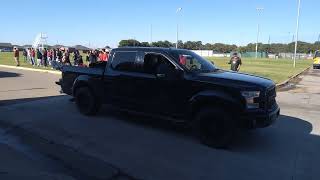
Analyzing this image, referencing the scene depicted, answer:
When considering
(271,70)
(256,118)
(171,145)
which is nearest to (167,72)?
(171,145)

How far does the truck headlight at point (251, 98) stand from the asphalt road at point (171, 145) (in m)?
0.85

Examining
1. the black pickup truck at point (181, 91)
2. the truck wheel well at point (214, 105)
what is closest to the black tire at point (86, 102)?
the black pickup truck at point (181, 91)

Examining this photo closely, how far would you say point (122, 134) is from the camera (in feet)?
27.3

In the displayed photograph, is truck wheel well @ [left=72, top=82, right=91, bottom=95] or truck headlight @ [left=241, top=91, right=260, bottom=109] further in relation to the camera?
truck wheel well @ [left=72, top=82, right=91, bottom=95]

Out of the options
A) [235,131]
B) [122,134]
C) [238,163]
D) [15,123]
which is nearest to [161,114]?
[122,134]

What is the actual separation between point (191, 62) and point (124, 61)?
1.61 metres

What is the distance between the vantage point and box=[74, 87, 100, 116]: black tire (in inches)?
391

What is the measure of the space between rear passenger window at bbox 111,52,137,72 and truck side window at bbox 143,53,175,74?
1.14 ft

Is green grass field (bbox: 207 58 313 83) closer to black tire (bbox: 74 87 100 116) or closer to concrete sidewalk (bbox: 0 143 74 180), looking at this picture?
black tire (bbox: 74 87 100 116)

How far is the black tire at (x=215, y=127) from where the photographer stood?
7.32 m

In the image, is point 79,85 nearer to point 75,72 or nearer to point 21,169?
point 75,72

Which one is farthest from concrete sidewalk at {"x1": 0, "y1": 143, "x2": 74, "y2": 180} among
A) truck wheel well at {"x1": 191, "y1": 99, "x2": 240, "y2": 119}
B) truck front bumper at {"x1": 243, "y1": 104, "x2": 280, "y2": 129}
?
truck front bumper at {"x1": 243, "y1": 104, "x2": 280, "y2": 129}

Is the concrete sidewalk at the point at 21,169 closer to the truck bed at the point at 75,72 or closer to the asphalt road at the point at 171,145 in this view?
the asphalt road at the point at 171,145

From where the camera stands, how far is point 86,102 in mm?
10086
